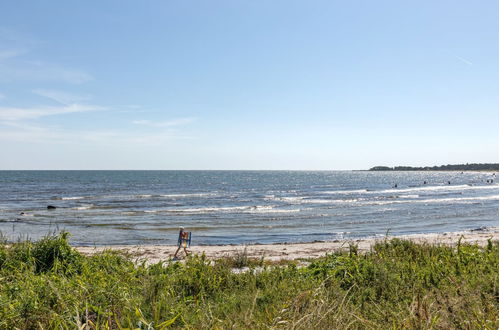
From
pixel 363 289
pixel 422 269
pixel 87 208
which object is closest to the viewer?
pixel 363 289

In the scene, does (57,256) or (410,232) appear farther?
(410,232)

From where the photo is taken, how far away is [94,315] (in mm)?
4309

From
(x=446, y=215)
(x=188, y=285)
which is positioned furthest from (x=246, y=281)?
(x=446, y=215)

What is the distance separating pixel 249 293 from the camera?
19.7ft

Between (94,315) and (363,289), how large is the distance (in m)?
4.34

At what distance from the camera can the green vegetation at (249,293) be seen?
374cm

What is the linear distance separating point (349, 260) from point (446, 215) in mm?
30927

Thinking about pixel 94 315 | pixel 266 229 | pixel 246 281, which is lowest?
pixel 266 229

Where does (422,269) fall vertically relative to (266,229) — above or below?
above

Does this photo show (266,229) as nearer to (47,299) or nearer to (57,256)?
(57,256)

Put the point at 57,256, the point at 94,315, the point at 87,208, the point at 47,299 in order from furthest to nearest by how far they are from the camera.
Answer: the point at 87,208 < the point at 57,256 < the point at 47,299 < the point at 94,315

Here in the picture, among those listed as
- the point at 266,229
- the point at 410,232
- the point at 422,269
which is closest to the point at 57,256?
the point at 422,269

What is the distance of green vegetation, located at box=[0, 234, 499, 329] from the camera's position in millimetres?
3738

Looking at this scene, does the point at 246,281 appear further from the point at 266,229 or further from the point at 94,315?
the point at 266,229
